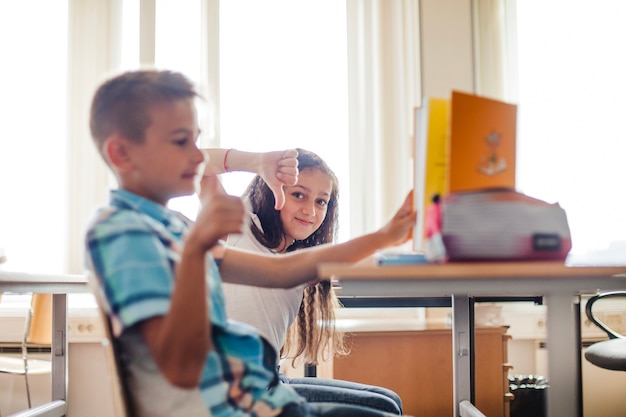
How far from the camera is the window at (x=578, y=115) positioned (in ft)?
12.1

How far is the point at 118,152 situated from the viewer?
0.98 metres

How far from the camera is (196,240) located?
87cm

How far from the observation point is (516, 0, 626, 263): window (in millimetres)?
3701

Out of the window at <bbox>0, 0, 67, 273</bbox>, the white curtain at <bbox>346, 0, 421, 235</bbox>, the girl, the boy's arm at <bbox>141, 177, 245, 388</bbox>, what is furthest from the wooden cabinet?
the boy's arm at <bbox>141, 177, 245, 388</bbox>

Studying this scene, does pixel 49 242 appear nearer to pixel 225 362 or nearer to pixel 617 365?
pixel 617 365

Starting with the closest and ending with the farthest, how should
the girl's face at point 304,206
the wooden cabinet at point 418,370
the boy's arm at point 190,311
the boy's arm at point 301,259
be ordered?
the boy's arm at point 190,311 → the boy's arm at point 301,259 → the girl's face at point 304,206 → the wooden cabinet at point 418,370

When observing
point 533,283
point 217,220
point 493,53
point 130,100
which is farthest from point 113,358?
point 493,53

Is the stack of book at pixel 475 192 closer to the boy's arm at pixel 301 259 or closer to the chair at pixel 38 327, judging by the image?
the boy's arm at pixel 301 259

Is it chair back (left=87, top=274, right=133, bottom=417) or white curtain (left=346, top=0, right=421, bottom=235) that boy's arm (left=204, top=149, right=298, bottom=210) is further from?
white curtain (left=346, top=0, right=421, bottom=235)

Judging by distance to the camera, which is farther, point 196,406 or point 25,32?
point 25,32

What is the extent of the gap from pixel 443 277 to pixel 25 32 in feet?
11.8

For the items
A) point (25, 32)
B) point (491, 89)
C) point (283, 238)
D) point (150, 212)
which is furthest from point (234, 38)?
point (150, 212)

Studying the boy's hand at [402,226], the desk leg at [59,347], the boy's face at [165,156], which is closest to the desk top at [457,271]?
the boy's face at [165,156]

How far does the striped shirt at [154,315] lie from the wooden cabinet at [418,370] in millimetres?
1859
